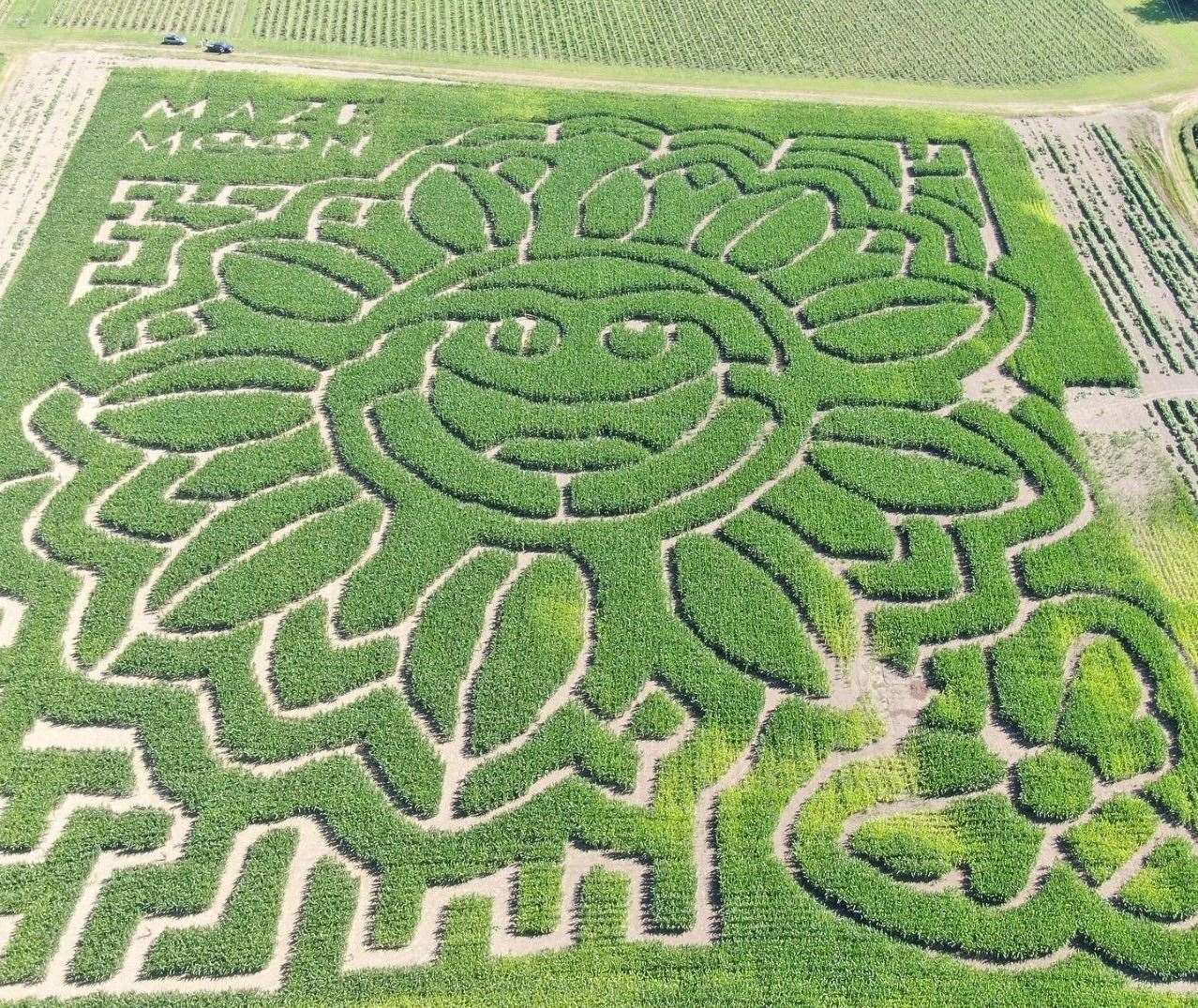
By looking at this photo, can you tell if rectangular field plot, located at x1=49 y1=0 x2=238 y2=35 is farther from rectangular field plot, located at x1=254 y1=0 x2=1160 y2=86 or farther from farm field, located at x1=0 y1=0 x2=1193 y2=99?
rectangular field plot, located at x1=254 y1=0 x2=1160 y2=86

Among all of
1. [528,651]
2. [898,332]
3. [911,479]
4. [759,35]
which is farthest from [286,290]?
[759,35]

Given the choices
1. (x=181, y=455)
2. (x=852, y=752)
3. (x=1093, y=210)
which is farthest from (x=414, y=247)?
(x=1093, y=210)

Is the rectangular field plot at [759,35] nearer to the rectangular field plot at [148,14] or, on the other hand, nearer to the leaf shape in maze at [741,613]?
the rectangular field plot at [148,14]

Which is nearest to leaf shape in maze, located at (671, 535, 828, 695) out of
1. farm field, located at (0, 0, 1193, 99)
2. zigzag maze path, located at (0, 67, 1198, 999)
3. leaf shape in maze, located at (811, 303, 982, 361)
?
zigzag maze path, located at (0, 67, 1198, 999)

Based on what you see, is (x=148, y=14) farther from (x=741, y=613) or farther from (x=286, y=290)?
(x=741, y=613)

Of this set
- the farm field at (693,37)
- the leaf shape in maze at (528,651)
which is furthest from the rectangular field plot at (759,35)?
the leaf shape in maze at (528,651)

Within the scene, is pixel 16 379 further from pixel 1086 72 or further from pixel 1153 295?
pixel 1086 72
